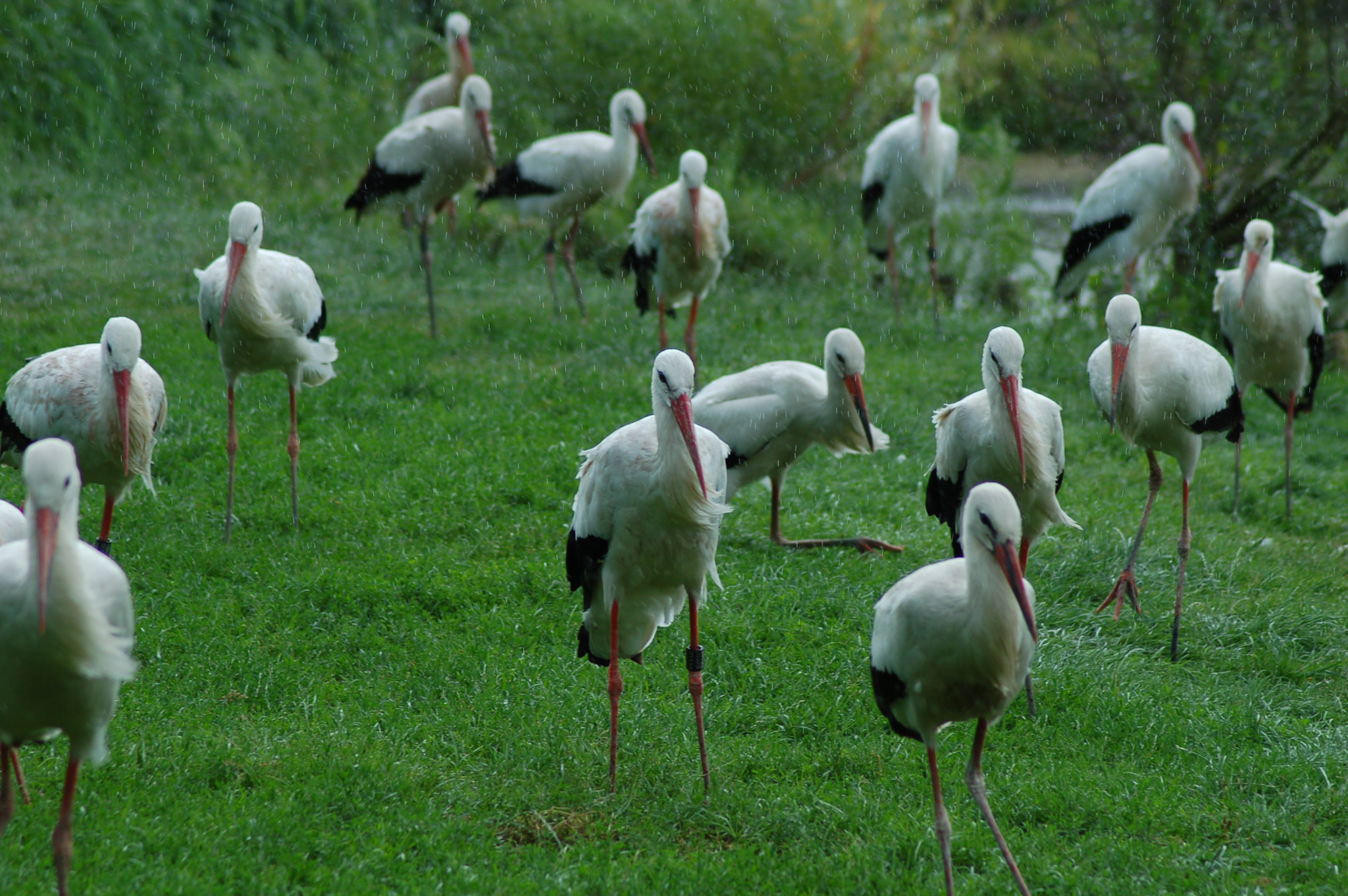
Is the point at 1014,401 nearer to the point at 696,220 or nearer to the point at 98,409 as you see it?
the point at 98,409

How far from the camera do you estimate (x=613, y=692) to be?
3.98m

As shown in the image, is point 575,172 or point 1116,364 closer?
point 1116,364

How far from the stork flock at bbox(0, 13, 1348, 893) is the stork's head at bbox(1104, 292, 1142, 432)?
0.01 metres

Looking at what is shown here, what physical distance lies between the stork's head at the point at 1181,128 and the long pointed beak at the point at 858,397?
453cm

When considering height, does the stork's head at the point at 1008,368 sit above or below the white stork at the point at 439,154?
below

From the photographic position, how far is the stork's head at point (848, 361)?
539cm

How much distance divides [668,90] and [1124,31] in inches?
180

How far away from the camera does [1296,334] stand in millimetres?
6547

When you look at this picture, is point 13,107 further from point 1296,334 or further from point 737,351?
point 1296,334

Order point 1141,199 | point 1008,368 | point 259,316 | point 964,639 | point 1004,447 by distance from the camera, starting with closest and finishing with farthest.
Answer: point 964,639, point 1008,368, point 1004,447, point 259,316, point 1141,199

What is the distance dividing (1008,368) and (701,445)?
1072 mm

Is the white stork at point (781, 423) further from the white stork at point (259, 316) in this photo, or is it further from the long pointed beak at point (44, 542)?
the long pointed beak at point (44, 542)

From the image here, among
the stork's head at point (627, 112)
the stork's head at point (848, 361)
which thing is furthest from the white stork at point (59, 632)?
the stork's head at point (627, 112)

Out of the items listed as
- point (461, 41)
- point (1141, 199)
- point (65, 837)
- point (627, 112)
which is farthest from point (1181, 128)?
point (65, 837)
